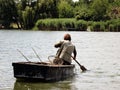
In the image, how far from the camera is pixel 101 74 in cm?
2078

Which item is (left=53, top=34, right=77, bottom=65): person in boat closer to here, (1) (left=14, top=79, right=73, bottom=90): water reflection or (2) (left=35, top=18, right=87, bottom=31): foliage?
(1) (left=14, top=79, right=73, bottom=90): water reflection

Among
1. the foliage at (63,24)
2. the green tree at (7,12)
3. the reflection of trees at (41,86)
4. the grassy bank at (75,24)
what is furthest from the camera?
the green tree at (7,12)

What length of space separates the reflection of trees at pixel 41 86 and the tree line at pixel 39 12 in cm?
7887

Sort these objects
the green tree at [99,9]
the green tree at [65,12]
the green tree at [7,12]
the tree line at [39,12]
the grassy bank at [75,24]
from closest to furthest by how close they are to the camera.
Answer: the grassy bank at [75,24]
the tree line at [39,12]
the green tree at [99,9]
the green tree at [7,12]
the green tree at [65,12]

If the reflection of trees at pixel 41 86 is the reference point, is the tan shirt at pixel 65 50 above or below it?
above

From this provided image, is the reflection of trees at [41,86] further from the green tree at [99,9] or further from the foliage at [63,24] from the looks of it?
the green tree at [99,9]

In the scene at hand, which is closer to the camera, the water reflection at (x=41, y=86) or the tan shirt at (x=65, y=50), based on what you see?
the water reflection at (x=41, y=86)

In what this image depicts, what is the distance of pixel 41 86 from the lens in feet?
54.5

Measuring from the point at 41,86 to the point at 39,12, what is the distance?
82712 millimetres

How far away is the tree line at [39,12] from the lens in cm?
9731

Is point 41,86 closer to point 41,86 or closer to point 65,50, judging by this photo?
point 41,86

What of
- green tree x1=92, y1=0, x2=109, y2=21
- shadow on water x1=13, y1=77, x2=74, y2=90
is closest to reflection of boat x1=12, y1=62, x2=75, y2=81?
shadow on water x1=13, y1=77, x2=74, y2=90

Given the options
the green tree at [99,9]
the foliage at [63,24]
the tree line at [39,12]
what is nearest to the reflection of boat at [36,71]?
the foliage at [63,24]

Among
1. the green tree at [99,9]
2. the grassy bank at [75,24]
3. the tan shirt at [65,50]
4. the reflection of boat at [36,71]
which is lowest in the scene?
the grassy bank at [75,24]
